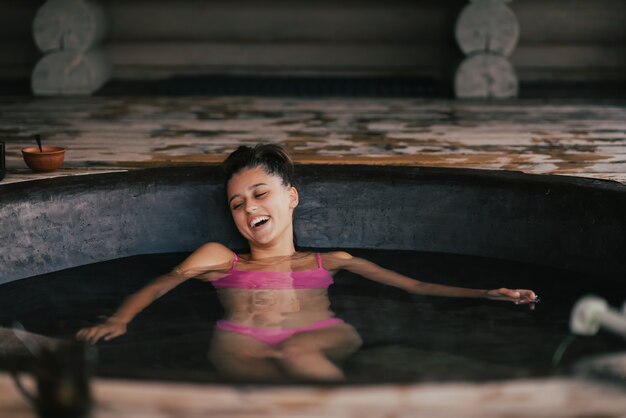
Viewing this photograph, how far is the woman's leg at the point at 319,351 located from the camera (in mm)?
2205

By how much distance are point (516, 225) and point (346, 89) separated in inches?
118

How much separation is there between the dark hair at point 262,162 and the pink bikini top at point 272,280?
0.32m

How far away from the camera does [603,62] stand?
645cm

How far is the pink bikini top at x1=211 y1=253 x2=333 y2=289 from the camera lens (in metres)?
2.88

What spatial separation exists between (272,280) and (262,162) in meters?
0.42

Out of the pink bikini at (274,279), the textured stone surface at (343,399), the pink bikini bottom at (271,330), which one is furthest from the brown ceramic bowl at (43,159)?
the textured stone surface at (343,399)

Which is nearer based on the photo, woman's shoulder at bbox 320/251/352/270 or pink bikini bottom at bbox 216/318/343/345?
pink bikini bottom at bbox 216/318/343/345

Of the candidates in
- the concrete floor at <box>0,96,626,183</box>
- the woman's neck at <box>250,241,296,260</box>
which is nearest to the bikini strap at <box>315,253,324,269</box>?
the woman's neck at <box>250,241,296,260</box>

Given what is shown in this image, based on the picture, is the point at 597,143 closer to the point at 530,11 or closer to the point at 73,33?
the point at 530,11

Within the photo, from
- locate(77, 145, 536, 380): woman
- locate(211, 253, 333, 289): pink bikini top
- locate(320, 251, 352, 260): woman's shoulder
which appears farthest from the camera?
locate(320, 251, 352, 260): woman's shoulder

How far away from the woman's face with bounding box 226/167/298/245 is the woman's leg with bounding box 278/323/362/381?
480 mm

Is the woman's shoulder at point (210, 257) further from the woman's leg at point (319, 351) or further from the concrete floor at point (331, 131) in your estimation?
the concrete floor at point (331, 131)

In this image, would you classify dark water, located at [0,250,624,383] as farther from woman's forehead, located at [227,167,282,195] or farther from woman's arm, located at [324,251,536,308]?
woman's forehead, located at [227,167,282,195]

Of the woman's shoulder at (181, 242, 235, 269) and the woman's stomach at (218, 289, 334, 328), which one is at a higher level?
the woman's shoulder at (181, 242, 235, 269)
